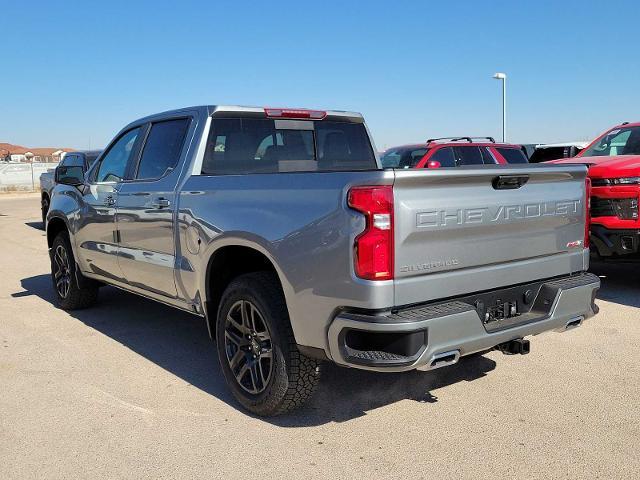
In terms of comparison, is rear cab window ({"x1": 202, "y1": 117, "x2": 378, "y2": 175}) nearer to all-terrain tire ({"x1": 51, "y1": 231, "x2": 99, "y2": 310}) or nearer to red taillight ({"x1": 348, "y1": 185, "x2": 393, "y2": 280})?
red taillight ({"x1": 348, "y1": 185, "x2": 393, "y2": 280})

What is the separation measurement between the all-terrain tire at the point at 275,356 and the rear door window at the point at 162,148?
1383mm

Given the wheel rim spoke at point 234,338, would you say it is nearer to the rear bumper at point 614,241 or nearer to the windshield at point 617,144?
the rear bumper at point 614,241

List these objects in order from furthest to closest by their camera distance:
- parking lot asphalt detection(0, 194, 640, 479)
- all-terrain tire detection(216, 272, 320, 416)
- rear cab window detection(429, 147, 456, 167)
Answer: rear cab window detection(429, 147, 456, 167)
all-terrain tire detection(216, 272, 320, 416)
parking lot asphalt detection(0, 194, 640, 479)

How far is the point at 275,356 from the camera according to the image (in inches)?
144

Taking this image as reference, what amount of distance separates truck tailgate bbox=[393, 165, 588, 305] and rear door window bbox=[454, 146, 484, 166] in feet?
27.3

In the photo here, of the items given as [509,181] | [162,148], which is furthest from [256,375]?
[162,148]

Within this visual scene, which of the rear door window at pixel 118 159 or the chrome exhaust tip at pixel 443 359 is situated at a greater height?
the rear door window at pixel 118 159

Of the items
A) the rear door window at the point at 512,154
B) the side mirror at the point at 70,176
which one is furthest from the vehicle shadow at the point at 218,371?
the rear door window at the point at 512,154

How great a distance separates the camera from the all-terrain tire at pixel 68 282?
654 centimetres

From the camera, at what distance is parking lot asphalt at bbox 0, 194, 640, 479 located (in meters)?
3.30

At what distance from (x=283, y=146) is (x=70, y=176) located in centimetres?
234

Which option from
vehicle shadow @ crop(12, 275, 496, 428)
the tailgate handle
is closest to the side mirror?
vehicle shadow @ crop(12, 275, 496, 428)

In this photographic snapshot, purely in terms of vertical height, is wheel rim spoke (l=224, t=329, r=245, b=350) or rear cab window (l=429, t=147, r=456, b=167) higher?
rear cab window (l=429, t=147, r=456, b=167)

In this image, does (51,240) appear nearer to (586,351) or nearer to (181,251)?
(181,251)
